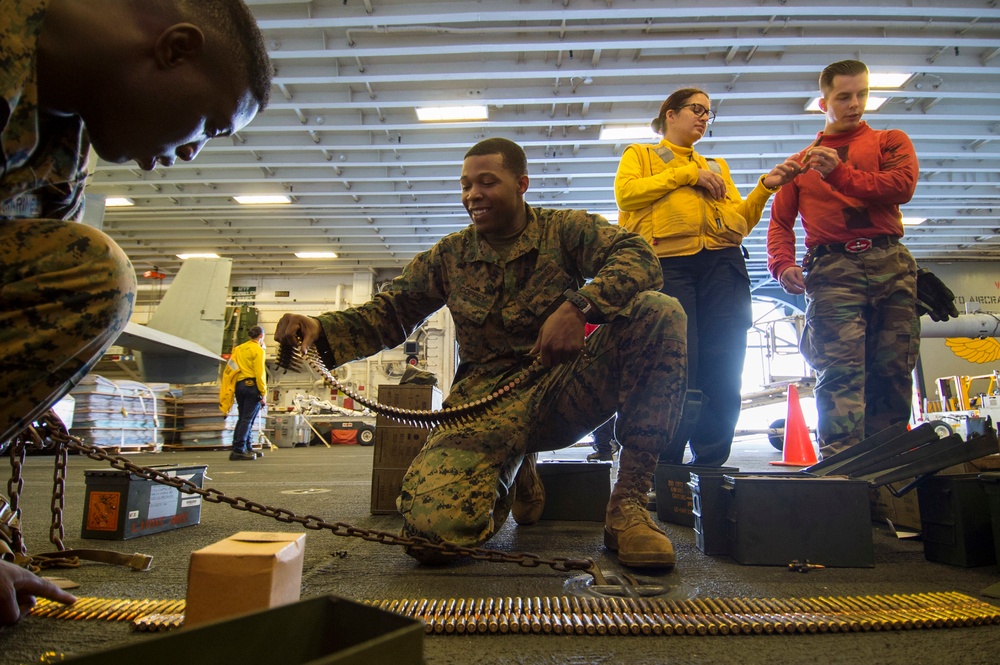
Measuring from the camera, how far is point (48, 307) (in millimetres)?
938

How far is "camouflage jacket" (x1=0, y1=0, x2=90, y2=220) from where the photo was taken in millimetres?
821

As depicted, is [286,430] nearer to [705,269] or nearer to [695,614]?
[705,269]

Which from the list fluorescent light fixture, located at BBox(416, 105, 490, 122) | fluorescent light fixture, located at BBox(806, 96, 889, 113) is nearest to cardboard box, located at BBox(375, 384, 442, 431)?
fluorescent light fixture, located at BBox(416, 105, 490, 122)

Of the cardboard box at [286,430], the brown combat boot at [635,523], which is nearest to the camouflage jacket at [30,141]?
the brown combat boot at [635,523]

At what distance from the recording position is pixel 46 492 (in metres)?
3.40

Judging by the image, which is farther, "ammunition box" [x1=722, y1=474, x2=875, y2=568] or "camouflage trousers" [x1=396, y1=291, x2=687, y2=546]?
"camouflage trousers" [x1=396, y1=291, x2=687, y2=546]

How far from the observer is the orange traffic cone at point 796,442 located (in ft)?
20.1

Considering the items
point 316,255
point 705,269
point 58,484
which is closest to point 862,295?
point 705,269

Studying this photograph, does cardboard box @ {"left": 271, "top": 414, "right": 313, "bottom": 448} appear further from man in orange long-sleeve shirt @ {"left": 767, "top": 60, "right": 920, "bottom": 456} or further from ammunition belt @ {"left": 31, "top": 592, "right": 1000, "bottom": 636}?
ammunition belt @ {"left": 31, "top": 592, "right": 1000, "bottom": 636}

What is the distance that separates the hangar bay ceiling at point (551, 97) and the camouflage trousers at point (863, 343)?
221 inches

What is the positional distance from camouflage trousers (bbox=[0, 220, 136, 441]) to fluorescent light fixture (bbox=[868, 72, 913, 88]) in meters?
9.90

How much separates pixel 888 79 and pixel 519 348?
9.28 meters

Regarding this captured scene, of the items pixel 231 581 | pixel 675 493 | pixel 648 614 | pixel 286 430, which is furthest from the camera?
pixel 286 430

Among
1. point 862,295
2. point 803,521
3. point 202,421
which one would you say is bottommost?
point 202,421
